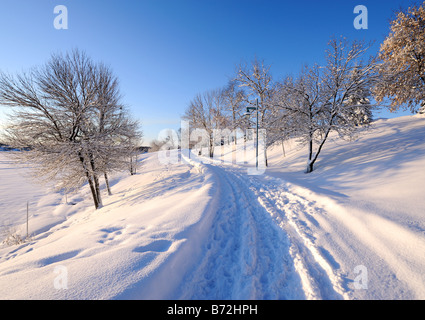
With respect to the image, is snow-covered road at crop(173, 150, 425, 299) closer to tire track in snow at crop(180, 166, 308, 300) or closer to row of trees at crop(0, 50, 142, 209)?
tire track in snow at crop(180, 166, 308, 300)

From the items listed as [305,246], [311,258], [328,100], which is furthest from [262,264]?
[328,100]

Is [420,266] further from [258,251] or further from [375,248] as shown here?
[258,251]

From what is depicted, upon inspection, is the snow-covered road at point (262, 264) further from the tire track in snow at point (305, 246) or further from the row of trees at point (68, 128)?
the row of trees at point (68, 128)

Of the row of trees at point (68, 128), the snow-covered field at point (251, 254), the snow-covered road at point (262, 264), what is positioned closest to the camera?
the snow-covered field at point (251, 254)

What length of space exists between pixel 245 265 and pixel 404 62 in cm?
1362

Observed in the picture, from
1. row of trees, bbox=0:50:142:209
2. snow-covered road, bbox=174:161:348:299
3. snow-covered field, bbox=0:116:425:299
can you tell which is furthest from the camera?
row of trees, bbox=0:50:142:209

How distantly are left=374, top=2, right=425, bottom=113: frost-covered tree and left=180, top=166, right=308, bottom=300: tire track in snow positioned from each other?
10724mm

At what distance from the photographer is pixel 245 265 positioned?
8.68 ft

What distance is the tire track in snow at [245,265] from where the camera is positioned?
2.20 m

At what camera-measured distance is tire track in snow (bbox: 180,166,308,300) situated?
7.22 feet

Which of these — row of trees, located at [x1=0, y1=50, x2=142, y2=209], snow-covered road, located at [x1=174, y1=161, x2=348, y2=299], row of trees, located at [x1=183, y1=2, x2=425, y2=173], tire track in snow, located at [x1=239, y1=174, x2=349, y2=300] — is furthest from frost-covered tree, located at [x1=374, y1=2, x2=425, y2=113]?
row of trees, located at [x1=0, y1=50, x2=142, y2=209]

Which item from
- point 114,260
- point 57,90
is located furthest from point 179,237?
point 57,90

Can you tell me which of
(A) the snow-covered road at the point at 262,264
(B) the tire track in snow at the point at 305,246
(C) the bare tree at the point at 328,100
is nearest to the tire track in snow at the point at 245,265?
(A) the snow-covered road at the point at 262,264

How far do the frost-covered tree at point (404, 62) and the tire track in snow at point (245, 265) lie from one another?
35.2 ft
